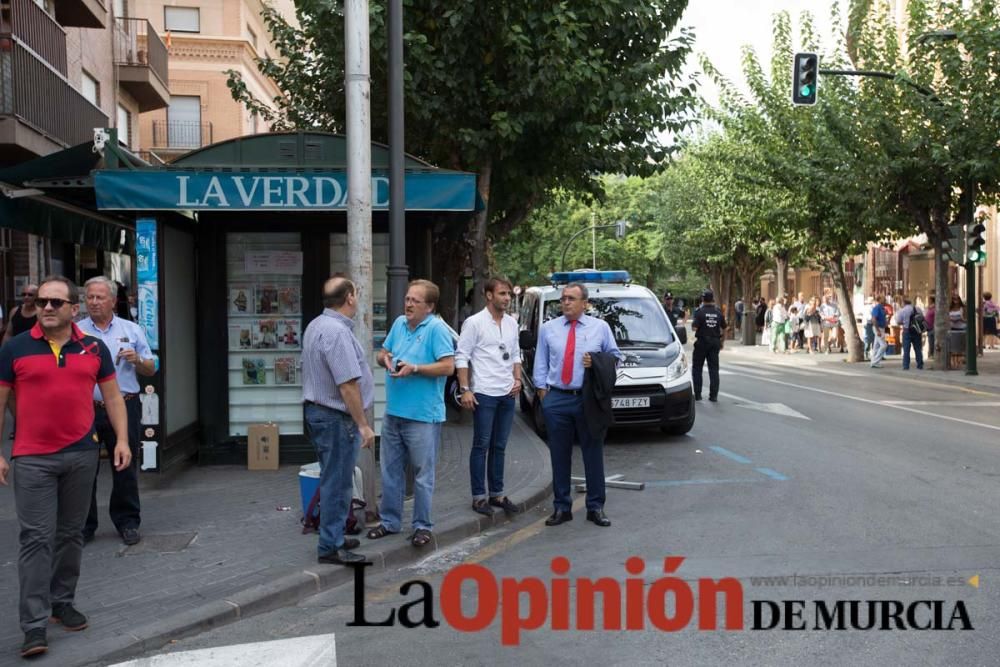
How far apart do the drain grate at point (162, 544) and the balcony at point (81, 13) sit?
47.4 feet

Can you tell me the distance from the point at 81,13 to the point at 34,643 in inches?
667

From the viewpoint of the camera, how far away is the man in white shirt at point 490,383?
738cm

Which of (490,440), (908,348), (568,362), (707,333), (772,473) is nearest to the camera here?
(568,362)

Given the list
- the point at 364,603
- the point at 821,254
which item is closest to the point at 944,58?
the point at 821,254

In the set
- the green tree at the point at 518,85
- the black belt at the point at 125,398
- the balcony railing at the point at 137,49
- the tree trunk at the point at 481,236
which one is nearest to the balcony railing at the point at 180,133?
the balcony railing at the point at 137,49

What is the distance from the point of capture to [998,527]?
6.87 metres

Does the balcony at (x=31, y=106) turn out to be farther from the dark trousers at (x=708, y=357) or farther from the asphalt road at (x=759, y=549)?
the dark trousers at (x=708, y=357)

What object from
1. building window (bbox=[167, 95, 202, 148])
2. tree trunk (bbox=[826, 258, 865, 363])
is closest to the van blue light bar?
tree trunk (bbox=[826, 258, 865, 363])

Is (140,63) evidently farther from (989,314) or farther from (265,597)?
(989,314)

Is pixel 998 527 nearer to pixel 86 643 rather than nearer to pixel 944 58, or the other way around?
pixel 86 643

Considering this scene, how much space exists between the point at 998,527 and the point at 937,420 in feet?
22.5

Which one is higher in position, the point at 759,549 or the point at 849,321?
the point at 849,321

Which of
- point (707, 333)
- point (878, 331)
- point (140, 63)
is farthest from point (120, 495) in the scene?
point (878, 331)

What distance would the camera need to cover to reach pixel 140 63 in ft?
75.2
